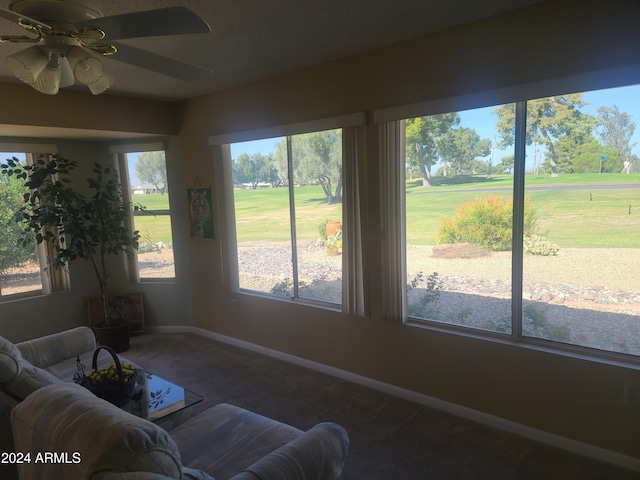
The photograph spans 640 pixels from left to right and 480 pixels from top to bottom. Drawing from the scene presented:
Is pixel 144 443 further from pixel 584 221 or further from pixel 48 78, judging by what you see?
pixel 584 221

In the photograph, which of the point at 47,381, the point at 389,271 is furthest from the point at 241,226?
the point at 47,381

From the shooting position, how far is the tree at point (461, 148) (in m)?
2.70

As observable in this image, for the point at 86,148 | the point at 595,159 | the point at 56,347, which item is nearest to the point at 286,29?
the point at 595,159

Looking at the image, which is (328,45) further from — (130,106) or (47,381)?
(47,381)

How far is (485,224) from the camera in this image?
273 cm

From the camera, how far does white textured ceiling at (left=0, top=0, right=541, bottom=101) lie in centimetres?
221

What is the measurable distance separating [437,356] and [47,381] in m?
2.37

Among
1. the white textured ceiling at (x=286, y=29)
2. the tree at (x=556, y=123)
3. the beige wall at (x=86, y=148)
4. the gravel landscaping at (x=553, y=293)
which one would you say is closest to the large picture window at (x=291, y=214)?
the white textured ceiling at (x=286, y=29)

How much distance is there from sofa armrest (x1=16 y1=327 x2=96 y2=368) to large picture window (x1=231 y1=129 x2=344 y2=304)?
61.7 inches

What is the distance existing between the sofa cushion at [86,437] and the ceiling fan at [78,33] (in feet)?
4.37

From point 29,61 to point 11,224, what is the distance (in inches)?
122

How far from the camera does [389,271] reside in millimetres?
3074

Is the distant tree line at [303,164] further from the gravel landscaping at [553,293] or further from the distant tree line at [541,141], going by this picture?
the gravel landscaping at [553,293]

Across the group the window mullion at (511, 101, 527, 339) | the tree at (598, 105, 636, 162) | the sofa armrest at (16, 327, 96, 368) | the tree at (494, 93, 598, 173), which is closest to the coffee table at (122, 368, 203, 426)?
the sofa armrest at (16, 327, 96, 368)
